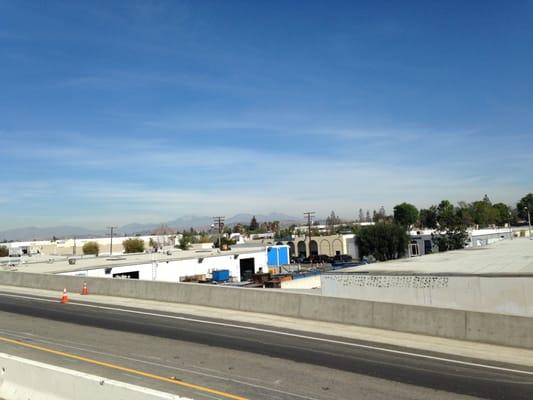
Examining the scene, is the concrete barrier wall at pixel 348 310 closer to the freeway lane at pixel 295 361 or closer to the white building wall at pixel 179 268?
the freeway lane at pixel 295 361

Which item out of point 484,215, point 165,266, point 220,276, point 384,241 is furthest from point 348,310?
point 484,215

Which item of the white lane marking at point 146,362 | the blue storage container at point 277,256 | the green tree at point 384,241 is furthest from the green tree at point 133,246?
the white lane marking at point 146,362

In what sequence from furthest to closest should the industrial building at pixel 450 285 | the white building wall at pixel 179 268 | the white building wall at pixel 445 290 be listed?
the white building wall at pixel 179 268 < the industrial building at pixel 450 285 < the white building wall at pixel 445 290

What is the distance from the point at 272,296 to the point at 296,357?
7.34 meters

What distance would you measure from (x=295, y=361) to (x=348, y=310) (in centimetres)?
592

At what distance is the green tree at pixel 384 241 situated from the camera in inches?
3366

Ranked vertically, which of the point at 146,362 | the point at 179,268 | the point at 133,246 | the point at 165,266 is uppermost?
the point at 133,246

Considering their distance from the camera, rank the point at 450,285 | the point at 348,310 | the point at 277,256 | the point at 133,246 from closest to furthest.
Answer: the point at 348,310 → the point at 450,285 → the point at 277,256 → the point at 133,246

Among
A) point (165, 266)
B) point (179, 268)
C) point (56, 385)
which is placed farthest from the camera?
point (179, 268)

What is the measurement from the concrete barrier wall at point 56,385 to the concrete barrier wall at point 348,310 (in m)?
11.2

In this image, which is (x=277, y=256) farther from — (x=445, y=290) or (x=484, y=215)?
(x=484, y=215)

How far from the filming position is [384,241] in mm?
86375

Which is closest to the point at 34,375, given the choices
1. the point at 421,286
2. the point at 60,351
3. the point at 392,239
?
the point at 60,351

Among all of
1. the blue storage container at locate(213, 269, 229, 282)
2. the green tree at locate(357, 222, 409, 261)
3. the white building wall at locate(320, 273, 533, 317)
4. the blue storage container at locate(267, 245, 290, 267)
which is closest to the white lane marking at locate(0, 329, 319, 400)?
the white building wall at locate(320, 273, 533, 317)
